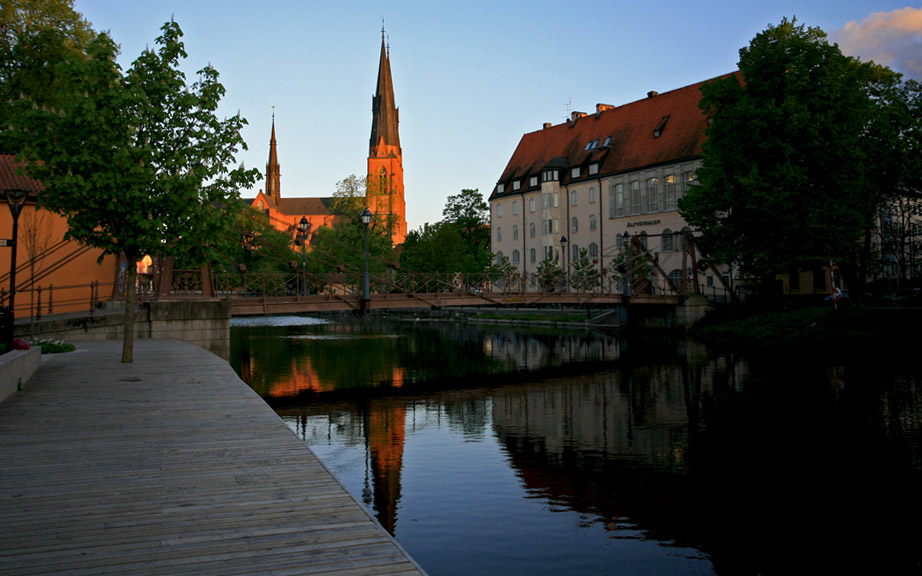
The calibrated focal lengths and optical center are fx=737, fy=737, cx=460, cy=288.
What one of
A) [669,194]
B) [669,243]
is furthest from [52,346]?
[669,194]

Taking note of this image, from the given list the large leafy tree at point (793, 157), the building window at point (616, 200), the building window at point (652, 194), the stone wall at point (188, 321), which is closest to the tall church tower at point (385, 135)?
the building window at point (616, 200)

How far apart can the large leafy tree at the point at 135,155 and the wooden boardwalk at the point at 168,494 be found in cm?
570

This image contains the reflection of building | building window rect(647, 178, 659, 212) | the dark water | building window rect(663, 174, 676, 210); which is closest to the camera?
the dark water

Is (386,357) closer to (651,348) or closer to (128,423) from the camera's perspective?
(651,348)

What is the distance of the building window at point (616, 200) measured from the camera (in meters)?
62.2

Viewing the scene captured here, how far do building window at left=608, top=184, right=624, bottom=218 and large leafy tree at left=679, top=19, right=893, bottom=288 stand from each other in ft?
71.5

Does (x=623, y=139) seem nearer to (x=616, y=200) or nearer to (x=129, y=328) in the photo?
(x=616, y=200)

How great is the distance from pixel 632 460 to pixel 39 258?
21731 millimetres

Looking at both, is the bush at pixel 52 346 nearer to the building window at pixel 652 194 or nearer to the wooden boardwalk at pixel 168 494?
the wooden boardwalk at pixel 168 494

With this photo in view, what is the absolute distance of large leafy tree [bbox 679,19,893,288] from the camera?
36.1 meters

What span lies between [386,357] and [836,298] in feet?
72.1

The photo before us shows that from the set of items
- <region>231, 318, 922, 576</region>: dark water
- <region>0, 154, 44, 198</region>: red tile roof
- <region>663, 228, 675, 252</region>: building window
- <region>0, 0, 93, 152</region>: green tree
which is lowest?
<region>231, 318, 922, 576</region>: dark water

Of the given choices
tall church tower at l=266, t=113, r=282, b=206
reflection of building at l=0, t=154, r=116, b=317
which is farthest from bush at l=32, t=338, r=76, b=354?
tall church tower at l=266, t=113, r=282, b=206

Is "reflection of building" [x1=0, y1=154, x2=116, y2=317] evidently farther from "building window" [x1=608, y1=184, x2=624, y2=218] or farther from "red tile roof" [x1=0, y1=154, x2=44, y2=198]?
"building window" [x1=608, y1=184, x2=624, y2=218]
